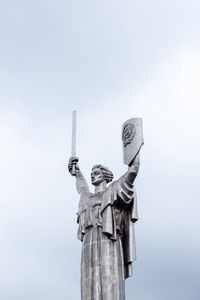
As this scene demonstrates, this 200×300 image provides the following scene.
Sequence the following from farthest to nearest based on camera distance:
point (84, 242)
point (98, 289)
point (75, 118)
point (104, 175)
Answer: point (75, 118) → point (104, 175) → point (84, 242) → point (98, 289)

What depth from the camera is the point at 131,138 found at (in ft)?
60.2

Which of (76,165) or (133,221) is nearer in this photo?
(133,221)

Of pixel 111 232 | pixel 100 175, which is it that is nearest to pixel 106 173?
pixel 100 175

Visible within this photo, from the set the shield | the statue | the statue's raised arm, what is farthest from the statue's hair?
the shield

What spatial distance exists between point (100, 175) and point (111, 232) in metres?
2.33

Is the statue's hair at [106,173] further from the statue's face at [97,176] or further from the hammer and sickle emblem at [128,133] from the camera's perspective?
the hammer and sickle emblem at [128,133]

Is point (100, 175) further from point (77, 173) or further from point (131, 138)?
point (131, 138)

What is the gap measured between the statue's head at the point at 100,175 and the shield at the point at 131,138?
1.33 meters

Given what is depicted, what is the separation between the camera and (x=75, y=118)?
20734 mm

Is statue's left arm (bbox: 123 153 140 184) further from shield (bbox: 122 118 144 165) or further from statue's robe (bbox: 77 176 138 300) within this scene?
statue's robe (bbox: 77 176 138 300)

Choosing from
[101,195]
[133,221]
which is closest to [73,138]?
[101,195]

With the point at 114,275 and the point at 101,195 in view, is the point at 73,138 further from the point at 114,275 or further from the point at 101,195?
the point at 114,275

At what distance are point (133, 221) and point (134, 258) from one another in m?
1.10

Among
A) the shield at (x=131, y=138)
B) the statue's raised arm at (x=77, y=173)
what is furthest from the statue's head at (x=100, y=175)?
the shield at (x=131, y=138)
